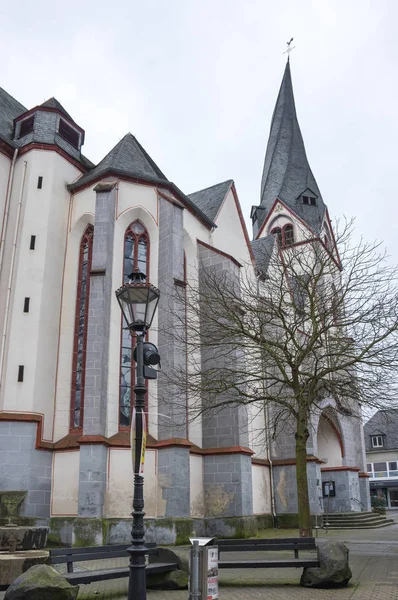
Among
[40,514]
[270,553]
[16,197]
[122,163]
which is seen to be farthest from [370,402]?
[16,197]

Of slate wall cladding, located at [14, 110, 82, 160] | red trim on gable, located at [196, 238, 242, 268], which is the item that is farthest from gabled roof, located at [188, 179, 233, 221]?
slate wall cladding, located at [14, 110, 82, 160]

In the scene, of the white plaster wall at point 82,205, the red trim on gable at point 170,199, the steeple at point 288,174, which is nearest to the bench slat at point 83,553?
the red trim on gable at point 170,199

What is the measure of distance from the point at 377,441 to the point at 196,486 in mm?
40722

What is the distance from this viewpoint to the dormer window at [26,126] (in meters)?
21.8

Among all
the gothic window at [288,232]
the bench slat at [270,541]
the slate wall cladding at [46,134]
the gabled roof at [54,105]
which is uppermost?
the gothic window at [288,232]

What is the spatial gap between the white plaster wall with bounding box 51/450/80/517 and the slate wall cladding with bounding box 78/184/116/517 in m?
1.06

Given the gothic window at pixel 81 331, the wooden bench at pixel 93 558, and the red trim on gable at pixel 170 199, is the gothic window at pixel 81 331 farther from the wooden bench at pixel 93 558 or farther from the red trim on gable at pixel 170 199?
the wooden bench at pixel 93 558

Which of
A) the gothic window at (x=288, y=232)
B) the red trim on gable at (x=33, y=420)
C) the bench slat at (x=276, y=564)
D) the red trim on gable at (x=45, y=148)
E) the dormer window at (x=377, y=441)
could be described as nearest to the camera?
the bench slat at (x=276, y=564)

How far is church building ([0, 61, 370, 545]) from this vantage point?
16.0 metres

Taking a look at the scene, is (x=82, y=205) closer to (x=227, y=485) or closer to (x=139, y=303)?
(x=227, y=485)

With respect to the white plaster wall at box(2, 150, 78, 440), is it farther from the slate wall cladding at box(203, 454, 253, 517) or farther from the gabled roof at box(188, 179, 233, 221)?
the gabled roof at box(188, 179, 233, 221)

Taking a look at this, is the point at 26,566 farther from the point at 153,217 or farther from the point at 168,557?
the point at 153,217

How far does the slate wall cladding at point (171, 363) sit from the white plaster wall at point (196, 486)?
1.49 meters

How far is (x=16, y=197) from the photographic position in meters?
→ 19.9
